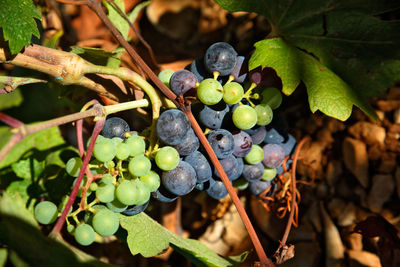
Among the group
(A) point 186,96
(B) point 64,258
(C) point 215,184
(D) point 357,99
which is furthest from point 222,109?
(B) point 64,258

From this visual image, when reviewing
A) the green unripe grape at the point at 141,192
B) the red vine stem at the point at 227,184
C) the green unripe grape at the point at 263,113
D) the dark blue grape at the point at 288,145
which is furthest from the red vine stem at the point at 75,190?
the dark blue grape at the point at 288,145

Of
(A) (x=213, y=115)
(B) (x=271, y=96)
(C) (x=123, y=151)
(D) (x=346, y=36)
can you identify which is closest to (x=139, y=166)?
(C) (x=123, y=151)

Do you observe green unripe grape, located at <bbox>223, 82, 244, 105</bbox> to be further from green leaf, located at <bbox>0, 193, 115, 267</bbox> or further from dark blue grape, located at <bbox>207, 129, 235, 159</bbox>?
green leaf, located at <bbox>0, 193, 115, 267</bbox>

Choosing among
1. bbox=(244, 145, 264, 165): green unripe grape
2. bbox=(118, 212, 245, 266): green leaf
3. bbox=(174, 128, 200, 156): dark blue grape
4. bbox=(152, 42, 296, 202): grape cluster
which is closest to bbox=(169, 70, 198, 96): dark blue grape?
bbox=(152, 42, 296, 202): grape cluster

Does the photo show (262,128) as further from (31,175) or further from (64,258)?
(31,175)

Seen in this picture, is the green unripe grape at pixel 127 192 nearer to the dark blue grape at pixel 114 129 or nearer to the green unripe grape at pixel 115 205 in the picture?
the green unripe grape at pixel 115 205

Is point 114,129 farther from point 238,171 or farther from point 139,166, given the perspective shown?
point 238,171
